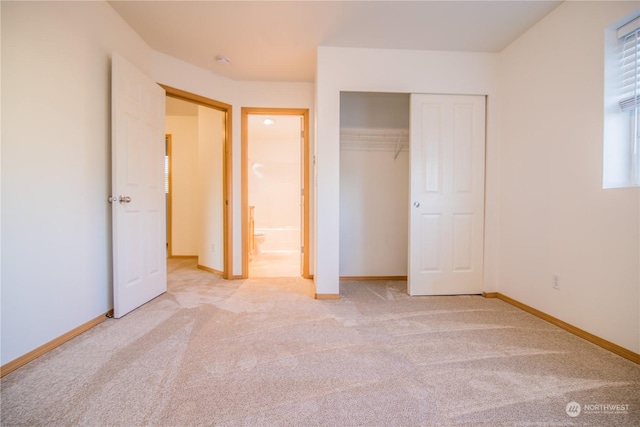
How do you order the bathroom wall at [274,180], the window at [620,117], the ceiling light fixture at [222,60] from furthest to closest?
the bathroom wall at [274,180] < the ceiling light fixture at [222,60] < the window at [620,117]

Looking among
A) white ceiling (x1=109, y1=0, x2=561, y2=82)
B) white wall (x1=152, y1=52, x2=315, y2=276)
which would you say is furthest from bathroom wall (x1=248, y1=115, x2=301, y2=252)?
white ceiling (x1=109, y1=0, x2=561, y2=82)

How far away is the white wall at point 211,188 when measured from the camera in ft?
12.0

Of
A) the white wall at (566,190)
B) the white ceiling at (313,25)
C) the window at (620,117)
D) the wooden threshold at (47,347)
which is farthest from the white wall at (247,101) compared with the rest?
the window at (620,117)

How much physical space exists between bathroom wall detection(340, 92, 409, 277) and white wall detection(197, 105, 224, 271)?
1656mm

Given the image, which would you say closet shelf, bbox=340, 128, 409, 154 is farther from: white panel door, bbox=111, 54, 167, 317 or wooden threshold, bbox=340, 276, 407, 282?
white panel door, bbox=111, 54, 167, 317

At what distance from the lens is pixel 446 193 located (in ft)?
9.02

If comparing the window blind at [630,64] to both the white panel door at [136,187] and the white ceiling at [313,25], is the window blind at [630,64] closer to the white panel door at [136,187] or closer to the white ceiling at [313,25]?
the white ceiling at [313,25]

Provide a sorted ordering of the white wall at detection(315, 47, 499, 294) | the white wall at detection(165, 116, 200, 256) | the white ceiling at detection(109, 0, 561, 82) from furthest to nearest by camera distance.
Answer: the white wall at detection(165, 116, 200, 256)
the white wall at detection(315, 47, 499, 294)
the white ceiling at detection(109, 0, 561, 82)

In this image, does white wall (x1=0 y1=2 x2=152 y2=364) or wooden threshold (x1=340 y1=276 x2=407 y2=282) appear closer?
white wall (x1=0 y1=2 x2=152 y2=364)

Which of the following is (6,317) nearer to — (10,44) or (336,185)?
(10,44)

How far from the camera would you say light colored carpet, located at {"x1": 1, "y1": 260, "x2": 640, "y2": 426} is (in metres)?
1.15

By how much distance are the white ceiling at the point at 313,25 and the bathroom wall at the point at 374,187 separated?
0.84 metres

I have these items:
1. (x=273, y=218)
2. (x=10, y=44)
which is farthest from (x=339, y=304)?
(x=273, y=218)

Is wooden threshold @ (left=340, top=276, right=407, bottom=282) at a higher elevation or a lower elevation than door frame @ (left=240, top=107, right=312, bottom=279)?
lower
